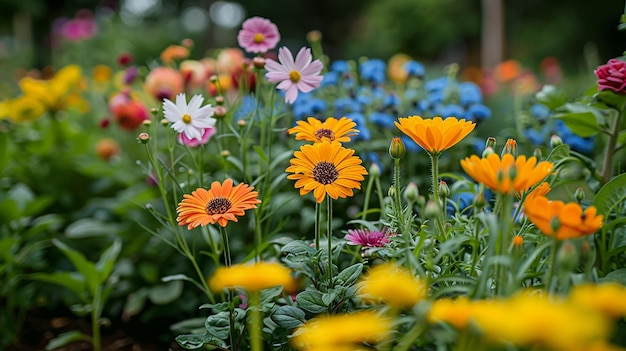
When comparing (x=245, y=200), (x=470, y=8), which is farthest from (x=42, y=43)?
(x=245, y=200)

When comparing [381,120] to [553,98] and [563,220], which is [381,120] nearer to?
[553,98]

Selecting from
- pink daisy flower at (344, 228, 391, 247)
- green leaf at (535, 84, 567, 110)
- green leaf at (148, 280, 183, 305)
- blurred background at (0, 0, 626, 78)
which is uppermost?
blurred background at (0, 0, 626, 78)

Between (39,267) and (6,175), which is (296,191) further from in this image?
(6,175)

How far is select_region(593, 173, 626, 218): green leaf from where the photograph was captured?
1.10 metres

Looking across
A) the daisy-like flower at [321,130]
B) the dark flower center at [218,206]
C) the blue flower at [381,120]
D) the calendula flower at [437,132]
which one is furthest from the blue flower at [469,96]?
the dark flower center at [218,206]

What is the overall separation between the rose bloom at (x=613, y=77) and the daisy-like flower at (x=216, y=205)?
76 cm

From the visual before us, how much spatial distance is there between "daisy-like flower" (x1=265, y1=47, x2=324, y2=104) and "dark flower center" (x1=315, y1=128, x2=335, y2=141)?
0.49ft

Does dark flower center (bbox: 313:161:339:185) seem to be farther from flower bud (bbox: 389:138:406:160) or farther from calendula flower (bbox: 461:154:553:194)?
calendula flower (bbox: 461:154:553:194)

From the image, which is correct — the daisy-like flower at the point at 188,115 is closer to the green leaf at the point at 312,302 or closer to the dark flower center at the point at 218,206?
the dark flower center at the point at 218,206

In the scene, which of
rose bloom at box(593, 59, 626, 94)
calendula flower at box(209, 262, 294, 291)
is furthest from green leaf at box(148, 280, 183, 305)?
rose bloom at box(593, 59, 626, 94)

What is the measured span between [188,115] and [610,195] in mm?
819

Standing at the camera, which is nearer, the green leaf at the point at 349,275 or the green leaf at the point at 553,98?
the green leaf at the point at 349,275

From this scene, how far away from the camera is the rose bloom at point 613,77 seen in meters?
1.15

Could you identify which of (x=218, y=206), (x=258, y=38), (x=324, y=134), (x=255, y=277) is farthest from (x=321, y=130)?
(x=255, y=277)
